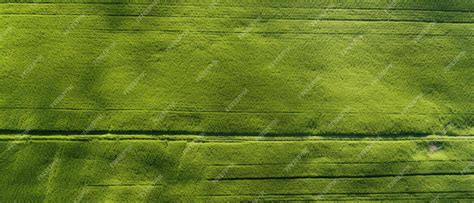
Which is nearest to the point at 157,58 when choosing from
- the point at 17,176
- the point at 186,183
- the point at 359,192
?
the point at 186,183

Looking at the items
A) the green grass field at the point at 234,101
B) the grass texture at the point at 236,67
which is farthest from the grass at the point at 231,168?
the grass texture at the point at 236,67

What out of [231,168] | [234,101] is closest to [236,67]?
[234,101]

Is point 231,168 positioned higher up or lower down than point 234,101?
lower down

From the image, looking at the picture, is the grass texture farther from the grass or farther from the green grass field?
the grass

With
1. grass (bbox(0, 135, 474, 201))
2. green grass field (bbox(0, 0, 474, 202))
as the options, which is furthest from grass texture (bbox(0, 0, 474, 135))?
grass (bbox(0, 135, 474, 201))

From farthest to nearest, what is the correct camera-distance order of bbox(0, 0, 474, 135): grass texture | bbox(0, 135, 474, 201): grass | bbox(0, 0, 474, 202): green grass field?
bbox(0, 0, 474, 135): grass texture → bbox(0, 0, 474, 202): green grass field → bbox(0, 135, 474, 201): grass

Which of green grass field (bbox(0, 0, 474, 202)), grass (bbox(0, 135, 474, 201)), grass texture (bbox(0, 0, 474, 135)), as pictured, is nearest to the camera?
grass (bbox(0, 135, 474, 201))

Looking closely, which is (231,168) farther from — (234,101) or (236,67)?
(236,67)

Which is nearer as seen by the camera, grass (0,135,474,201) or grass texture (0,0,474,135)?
grass (0,135,474,201)
